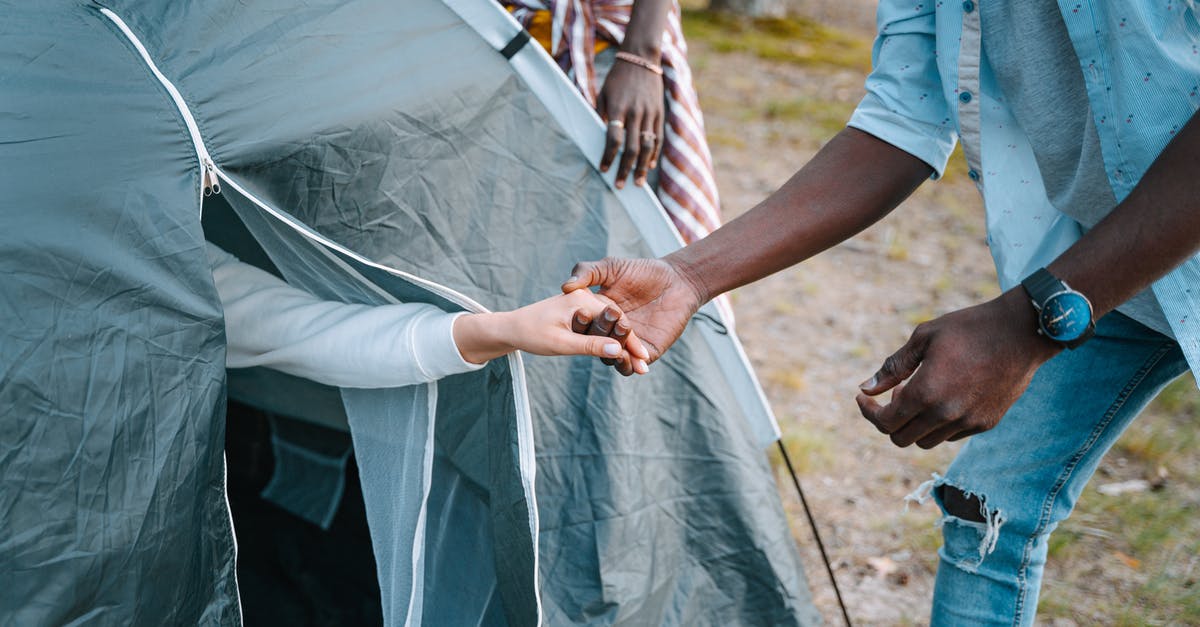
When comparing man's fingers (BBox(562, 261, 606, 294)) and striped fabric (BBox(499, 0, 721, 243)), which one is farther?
striped fabric (BBox(499, 0, 721, 243))

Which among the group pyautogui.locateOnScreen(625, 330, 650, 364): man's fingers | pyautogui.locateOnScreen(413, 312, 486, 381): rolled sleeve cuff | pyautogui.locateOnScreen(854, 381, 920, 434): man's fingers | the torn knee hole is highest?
pyautogui.locateOnScreen(854, 381, 920, 434): man's fingers

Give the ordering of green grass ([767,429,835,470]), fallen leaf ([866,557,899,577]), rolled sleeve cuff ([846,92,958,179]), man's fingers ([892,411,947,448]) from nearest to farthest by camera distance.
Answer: man's fingers ([892,411,947,448]) < rolled sleeve cuff ([846,92,958,179]) < fallen leaf ([866,557,899,577]) < green grass ([767,429,835,470])

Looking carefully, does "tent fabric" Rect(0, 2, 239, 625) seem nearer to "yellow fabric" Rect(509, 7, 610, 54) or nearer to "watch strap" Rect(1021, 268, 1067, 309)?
"yellow fabric" Rect(509, 7, 610, 54)

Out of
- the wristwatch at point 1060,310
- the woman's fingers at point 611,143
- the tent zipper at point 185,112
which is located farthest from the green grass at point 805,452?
the tent zipper at point 185,112

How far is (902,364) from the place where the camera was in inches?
42.9

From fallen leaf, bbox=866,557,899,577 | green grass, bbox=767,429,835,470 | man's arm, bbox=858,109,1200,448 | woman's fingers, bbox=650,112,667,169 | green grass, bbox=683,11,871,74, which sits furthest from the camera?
green grass, bbox=683,11,871,74

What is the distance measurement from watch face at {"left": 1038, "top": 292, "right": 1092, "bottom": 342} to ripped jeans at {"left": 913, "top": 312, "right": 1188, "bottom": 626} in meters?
0.33

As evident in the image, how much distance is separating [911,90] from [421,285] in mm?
670

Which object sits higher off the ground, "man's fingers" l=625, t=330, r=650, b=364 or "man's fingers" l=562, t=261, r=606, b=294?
"man's fingers" l=562, t=261, r=606, b=294

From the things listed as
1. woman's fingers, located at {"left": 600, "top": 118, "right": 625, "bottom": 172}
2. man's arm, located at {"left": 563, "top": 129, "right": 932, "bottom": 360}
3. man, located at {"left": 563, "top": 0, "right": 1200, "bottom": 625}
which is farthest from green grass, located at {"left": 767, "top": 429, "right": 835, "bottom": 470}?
man's arm, located at {"left": 563, "top": 129, "right": 932, "bottom": 360}

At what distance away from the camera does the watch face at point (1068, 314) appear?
0.98 m

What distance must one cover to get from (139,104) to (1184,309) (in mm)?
1195

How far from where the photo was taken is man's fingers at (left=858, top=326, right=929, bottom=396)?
1.07 metres

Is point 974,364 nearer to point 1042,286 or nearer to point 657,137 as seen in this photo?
point 1042,286
